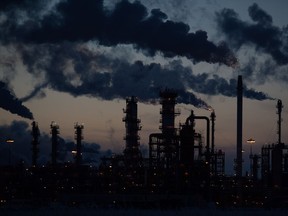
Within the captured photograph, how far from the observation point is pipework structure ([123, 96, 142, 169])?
64562 millimetres

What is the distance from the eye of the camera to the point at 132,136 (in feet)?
214

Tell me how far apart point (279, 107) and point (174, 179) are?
14.6 meters

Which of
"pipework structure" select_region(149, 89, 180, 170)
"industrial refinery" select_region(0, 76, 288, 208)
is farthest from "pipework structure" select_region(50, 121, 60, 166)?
"pipework structure" select_region(149, 89, 180, 170)

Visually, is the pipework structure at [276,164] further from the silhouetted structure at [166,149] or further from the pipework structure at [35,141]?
the pipework structure at [35,141]

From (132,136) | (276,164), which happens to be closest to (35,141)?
(132,136)

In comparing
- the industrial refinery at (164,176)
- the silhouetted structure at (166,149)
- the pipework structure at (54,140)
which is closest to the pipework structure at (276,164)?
the industrial refinery at (164,176)

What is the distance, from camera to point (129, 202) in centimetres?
4328

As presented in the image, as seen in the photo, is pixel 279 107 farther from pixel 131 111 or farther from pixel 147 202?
pixel 147 202

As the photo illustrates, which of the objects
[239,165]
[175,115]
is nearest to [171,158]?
[175,115]

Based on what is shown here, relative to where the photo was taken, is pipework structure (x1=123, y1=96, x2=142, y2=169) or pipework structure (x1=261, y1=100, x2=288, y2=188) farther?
pipework structure (x1=123, y1=96, x2=142, y2=169)

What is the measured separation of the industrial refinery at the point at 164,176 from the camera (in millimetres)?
45719

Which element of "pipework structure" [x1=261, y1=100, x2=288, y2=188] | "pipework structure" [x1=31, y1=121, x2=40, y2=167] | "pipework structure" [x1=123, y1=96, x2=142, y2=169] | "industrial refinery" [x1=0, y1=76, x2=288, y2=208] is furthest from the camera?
"pipework structure" [x1=31, y1=121, x2=40, y2=167]

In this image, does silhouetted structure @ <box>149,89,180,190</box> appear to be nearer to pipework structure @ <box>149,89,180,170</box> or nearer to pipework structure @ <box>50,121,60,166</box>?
pipework structure @ <box>149,89,180,170</box>

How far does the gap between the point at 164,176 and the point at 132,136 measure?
1289 cm
